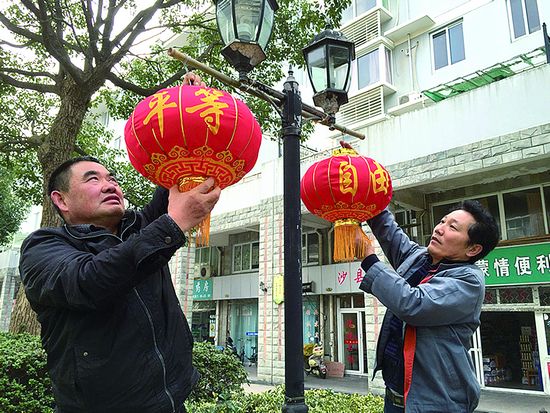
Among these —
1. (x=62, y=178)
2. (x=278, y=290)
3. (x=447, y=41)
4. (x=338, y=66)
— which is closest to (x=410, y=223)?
(x=278, y=290)

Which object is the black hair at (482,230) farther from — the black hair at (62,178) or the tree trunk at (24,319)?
the tree trunk at (24,319)

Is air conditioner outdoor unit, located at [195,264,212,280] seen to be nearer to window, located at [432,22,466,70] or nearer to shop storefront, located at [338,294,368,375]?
shop storefront, located at [338,294,368,375]

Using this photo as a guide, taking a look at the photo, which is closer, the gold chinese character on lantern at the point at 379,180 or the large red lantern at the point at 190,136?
the large red lantern at the point at 190,136

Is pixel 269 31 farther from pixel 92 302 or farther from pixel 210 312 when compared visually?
pixel 210 312

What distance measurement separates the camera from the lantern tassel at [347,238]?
297 cm

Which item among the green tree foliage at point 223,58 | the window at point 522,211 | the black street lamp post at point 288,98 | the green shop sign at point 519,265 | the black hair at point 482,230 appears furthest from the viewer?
the window at point 522,211

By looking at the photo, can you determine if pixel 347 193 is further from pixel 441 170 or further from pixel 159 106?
pixel 441 170

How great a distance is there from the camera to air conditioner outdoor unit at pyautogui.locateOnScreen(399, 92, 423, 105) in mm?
13728

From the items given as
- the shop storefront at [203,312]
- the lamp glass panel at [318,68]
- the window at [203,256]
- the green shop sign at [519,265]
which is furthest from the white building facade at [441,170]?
the lamp glass panel at [318,68]

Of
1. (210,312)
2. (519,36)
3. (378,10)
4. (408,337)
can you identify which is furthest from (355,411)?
(210,312)

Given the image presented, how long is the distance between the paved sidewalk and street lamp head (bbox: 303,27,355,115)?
708 centimetres

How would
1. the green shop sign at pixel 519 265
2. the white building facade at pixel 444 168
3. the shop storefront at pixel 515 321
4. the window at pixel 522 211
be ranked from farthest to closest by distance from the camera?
the window at pixel 522 211, the shop storefront at pixel 515 321, the green shop sign at pixel 519 265, the white building facade at pixel 444 168

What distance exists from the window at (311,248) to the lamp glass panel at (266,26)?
13.7 meters

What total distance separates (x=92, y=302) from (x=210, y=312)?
20502 mm
